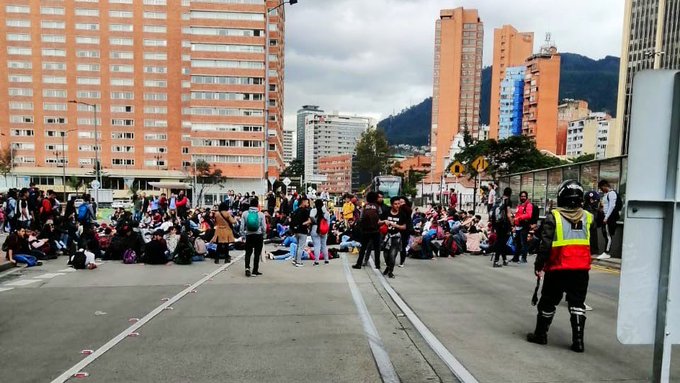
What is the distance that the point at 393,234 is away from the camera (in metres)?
11.2

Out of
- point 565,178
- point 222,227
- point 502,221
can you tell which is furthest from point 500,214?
point 222,227

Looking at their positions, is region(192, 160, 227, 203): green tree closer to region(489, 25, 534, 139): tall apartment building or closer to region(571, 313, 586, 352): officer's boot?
region(571, 313, 586, 352): officer's boot

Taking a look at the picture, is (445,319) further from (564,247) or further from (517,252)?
(517,252)

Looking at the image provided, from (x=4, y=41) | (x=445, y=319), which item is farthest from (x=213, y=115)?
(x=445, y=319)

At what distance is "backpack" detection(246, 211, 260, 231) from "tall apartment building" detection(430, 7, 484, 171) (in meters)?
138

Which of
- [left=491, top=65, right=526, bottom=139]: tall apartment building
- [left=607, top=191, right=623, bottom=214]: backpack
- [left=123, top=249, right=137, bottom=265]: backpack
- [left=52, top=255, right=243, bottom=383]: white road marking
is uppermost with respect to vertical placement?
[left=491, top=65, right=526, bottom=139]: tall apartment building

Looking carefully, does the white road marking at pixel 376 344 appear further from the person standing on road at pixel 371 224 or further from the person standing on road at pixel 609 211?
the person standing on road at pixel 609 211

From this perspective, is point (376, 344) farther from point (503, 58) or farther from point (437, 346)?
point (503, 58)

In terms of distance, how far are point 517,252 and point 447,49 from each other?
151761mm

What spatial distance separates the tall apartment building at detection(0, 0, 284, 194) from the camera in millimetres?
88875

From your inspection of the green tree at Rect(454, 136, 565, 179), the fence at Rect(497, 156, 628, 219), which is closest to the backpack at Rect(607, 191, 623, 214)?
the fence at Rect(497, 156, 628, 219)

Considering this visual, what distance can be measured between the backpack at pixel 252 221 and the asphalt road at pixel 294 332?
120 centimetres

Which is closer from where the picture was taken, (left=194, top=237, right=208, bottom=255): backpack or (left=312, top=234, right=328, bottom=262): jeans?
(left=312, top=234, right=328, bottom=262): jeans

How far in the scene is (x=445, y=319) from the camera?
Answer: 676 centimetres
